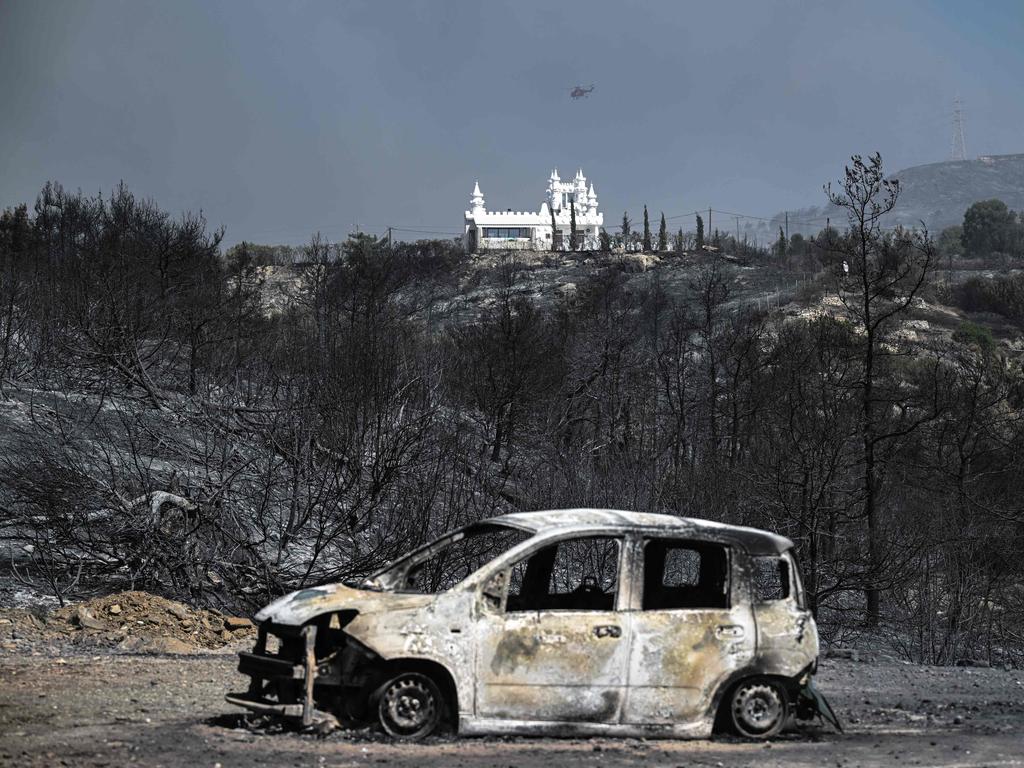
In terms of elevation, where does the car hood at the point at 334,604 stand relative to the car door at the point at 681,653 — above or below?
above

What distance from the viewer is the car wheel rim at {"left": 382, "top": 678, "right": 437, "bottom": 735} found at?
8.90 meters

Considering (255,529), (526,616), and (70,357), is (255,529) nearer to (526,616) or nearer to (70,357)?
(526,616)

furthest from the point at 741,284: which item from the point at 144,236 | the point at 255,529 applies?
the point at 255,529

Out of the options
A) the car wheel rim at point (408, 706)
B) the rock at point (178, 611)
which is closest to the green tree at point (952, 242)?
the rock at point (178, 611)

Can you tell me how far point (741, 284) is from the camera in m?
127

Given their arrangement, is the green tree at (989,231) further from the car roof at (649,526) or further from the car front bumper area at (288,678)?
the car front bumper area at (288,678)

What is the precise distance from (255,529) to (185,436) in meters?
8.45

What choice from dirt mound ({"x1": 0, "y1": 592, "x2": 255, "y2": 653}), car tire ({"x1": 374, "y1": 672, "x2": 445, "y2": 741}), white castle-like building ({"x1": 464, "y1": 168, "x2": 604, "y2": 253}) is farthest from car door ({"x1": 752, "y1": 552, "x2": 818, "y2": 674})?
white castle-like building ({"x1": 464, "y1": 168, "x2": 604, "y2": 253})

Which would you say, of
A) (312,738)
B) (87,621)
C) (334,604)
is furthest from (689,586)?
(87,621)

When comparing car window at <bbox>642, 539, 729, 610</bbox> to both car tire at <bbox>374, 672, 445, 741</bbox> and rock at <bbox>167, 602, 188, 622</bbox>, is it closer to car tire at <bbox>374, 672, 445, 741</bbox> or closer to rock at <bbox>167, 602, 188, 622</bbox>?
car tire at <bbox>374, 672, 445, 741</bbox>

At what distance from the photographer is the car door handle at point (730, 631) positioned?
9484 millimetres

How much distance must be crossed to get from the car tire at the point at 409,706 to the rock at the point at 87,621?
675 cm

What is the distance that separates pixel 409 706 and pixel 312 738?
70cm

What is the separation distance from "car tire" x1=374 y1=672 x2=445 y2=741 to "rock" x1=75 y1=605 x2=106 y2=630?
22.1ft
